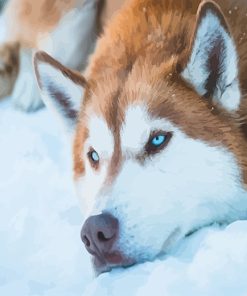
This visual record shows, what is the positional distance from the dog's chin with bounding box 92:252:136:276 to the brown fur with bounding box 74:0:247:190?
1.08 ft

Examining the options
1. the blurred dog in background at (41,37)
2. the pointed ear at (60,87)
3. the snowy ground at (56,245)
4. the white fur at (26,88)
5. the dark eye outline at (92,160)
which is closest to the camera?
the snowy ground at (56,245)

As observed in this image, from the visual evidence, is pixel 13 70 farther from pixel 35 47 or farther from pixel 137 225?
pixel 137 225

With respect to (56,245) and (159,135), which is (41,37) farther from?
(159,135)

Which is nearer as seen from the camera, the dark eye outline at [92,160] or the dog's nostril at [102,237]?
the dog's nostril at [102,237]

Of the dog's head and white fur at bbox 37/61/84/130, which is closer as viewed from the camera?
the dog's head

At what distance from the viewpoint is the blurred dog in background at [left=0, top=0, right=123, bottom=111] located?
12.9ft

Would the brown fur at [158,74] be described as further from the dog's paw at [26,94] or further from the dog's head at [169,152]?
the dog's paw at [26,94]

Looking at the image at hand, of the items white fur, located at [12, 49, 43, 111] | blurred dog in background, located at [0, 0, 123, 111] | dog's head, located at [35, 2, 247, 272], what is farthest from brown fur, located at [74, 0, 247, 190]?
white fur, located at [12, 49, 43, 111]

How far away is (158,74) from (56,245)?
2.89 ft

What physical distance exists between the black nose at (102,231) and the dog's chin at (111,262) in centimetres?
3

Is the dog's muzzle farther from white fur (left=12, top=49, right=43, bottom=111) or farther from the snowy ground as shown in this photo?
white fur (left=12, top=49, right=43, bottom=111)

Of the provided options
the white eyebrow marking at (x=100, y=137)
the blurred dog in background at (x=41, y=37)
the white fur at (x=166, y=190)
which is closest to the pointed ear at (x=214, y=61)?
the white fur at (x=166, y=190)

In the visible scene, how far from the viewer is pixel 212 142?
2.47 metres

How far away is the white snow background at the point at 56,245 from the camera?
222 cm
